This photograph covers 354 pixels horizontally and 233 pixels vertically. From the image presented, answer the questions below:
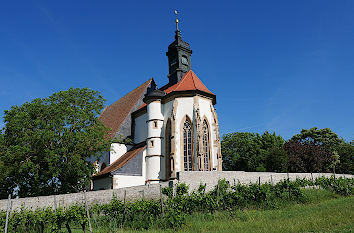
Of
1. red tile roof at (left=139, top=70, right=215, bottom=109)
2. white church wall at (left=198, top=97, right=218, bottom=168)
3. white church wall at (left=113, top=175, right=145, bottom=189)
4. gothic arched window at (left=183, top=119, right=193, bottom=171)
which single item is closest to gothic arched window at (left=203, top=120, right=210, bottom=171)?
white church wall at (left=198, top=97, right=218, bottom=168)

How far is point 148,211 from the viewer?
41.3 feet

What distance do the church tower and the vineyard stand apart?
51.1ft

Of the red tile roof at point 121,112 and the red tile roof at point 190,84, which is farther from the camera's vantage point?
the red tile roof at point 121,112

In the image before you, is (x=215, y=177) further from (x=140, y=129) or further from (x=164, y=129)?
(x=140, y=129)

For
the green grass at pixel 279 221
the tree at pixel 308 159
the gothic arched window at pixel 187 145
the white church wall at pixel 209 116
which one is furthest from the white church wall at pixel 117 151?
the tree at pixel 308 159

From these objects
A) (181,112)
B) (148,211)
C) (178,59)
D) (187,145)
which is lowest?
(148,211)

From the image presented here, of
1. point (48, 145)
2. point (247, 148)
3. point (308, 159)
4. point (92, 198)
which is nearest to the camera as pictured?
point (92, 198)

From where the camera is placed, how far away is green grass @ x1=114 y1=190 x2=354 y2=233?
347 inches

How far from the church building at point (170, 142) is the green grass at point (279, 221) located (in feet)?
30.8

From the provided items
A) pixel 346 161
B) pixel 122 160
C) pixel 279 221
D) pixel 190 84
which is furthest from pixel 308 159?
pixel 279 221

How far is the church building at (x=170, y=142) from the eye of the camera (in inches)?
885

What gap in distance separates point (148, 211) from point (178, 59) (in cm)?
1869

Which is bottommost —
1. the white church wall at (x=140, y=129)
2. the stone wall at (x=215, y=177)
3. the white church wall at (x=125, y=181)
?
the white church wall at (x=125, y=181)

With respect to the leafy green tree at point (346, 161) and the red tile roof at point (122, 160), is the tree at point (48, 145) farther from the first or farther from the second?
the leafy green tree at point (346, 161)
